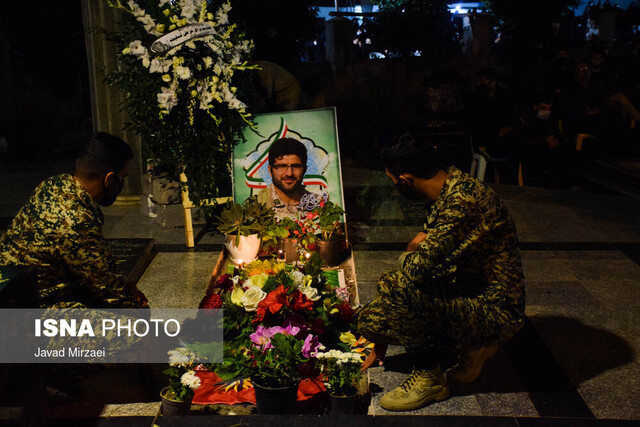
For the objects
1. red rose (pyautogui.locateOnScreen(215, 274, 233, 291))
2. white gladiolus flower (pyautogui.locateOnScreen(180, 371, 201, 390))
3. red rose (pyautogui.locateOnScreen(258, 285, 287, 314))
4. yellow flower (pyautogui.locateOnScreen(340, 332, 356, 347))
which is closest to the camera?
white gladiolus flower (pyautogui.locateOnScreen(180, 371, 201, 390))

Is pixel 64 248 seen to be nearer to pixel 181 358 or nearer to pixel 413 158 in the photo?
pixel 181 358

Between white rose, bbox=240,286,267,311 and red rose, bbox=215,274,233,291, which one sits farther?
red rose, bbox=215,274,233,291

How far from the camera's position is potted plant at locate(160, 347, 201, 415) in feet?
9.89

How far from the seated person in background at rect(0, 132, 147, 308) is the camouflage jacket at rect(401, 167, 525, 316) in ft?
5.22

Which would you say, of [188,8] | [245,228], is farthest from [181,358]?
[188,8]

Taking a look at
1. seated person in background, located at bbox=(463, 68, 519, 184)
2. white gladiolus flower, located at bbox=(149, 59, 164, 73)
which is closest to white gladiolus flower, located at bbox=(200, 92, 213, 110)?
white gladiolus flower, located at bbox=(149, 59, 164, 73)

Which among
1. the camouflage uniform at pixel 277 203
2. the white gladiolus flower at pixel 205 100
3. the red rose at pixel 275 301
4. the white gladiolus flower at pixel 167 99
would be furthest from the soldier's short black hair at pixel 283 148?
the red rose at pixel 275 301

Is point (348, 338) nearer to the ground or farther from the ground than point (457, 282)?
nearer to the ground

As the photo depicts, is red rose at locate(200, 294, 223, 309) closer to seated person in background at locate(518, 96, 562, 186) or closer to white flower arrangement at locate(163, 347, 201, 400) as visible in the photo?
white flower arrangement at locate(163, 347, 201, 400)

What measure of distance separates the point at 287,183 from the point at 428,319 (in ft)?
8.32

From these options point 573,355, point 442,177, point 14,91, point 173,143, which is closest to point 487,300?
point 442,177

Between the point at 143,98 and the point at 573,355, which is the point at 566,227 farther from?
the point at 143,98

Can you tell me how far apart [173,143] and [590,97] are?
24.4ft

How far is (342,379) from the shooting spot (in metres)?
3.10
